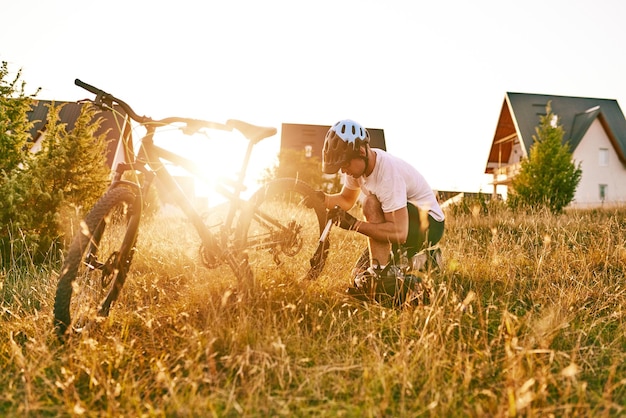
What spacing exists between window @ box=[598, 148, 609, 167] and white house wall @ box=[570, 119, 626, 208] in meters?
0.11

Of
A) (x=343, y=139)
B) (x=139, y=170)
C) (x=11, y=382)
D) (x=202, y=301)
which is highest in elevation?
(x=343, y=139)

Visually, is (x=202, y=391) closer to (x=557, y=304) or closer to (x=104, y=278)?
(x=104, y=278)

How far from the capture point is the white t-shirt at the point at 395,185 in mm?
3977

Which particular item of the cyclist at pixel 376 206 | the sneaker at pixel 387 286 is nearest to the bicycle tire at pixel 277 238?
the cyclist at pixel 376 206

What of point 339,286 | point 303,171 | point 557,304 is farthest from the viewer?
point 303,171

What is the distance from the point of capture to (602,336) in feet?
11.0

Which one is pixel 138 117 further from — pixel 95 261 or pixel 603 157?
pixel 603 157

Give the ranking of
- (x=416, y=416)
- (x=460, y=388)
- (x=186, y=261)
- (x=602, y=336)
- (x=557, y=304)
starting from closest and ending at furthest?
(x=416, y=416)
(x=460, y=388)
(x=602, y=336)
(x=557, y=304)
(x=186, y=261)

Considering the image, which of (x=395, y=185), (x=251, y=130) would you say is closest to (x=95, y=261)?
(x=251, y=130)

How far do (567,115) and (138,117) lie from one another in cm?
3481

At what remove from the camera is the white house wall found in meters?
32.1

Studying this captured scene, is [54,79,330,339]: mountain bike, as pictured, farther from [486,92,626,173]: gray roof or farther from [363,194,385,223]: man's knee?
[486,92,626,173]: gray roof

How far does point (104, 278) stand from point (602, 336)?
3428 mm

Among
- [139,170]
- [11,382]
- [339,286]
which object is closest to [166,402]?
[11,382]
